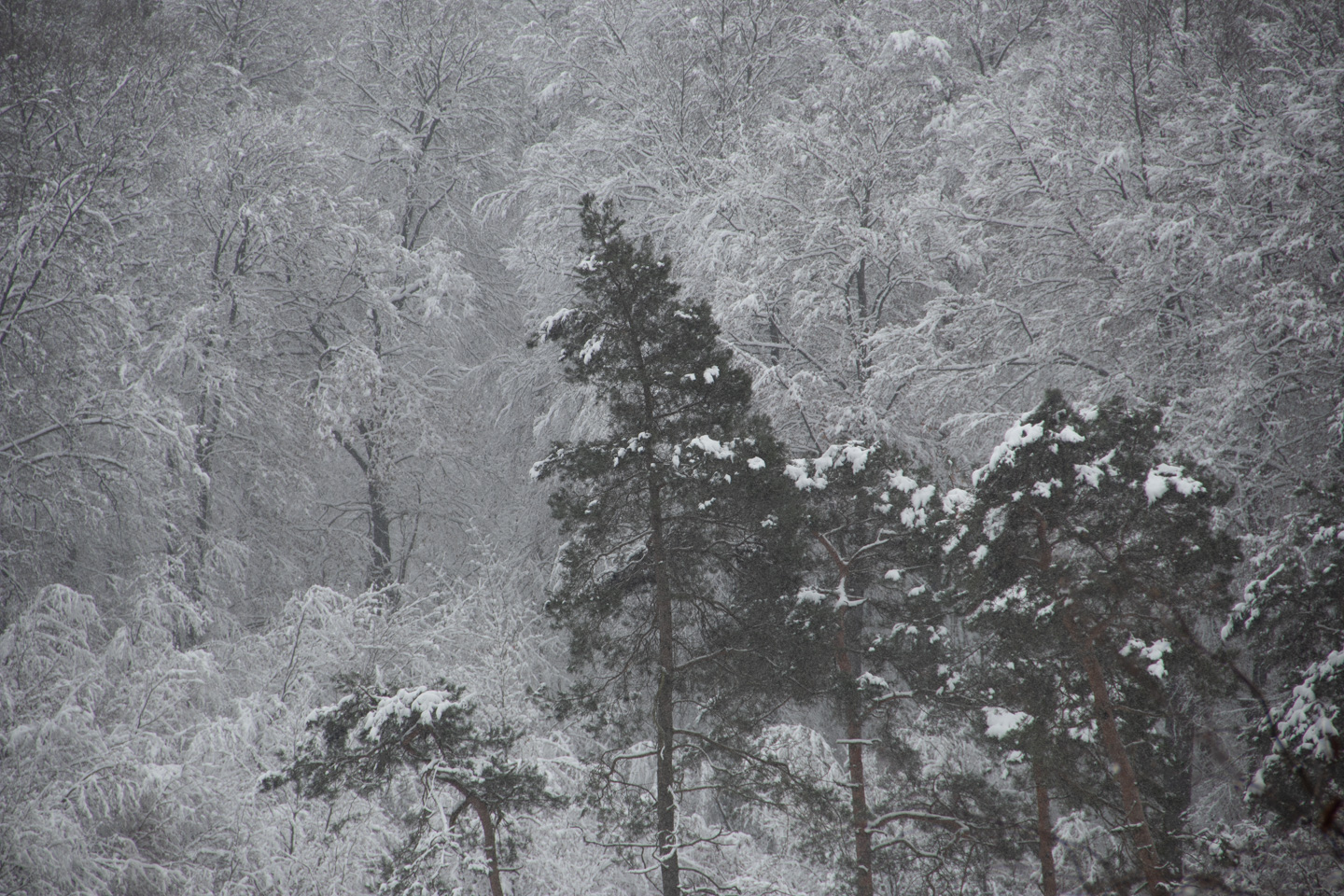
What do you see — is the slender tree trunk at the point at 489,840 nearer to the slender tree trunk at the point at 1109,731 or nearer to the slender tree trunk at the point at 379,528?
the slender tree trunk at the point at 1109,731

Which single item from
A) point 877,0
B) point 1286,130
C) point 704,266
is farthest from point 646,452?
point 877,0

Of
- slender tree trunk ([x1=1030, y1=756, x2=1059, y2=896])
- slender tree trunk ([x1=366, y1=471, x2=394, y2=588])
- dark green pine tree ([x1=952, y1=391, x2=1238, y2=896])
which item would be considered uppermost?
slender tree trunk ([x1=366, y1=471, x2=394, y2=588])

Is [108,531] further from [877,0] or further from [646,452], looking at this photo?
[877,0]

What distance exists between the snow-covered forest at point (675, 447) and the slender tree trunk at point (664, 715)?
0.05 meters

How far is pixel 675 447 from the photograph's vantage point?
7.48 metres

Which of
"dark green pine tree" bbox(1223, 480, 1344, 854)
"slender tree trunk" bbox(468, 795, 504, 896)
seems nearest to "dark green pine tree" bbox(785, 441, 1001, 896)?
"dark green pine tree" bbox(1223, 480, 1344, 854)

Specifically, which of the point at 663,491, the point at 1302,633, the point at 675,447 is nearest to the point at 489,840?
the point at 663,491

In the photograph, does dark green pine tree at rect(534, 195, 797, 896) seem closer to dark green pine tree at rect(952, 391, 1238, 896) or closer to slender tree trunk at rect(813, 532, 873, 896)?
slender tree trunk at rect(813, 532, 873, 896)

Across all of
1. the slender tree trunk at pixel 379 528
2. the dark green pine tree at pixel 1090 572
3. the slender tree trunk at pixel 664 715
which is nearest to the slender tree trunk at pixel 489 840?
the slender tree trunk at pixel 664 715

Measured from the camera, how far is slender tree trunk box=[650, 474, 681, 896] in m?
7.01

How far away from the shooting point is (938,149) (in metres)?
13.7

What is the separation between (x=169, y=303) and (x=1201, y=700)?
46.5 ft

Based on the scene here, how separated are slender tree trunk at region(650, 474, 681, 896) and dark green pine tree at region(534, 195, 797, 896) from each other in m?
0.01

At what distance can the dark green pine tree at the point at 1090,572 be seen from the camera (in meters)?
6.59
